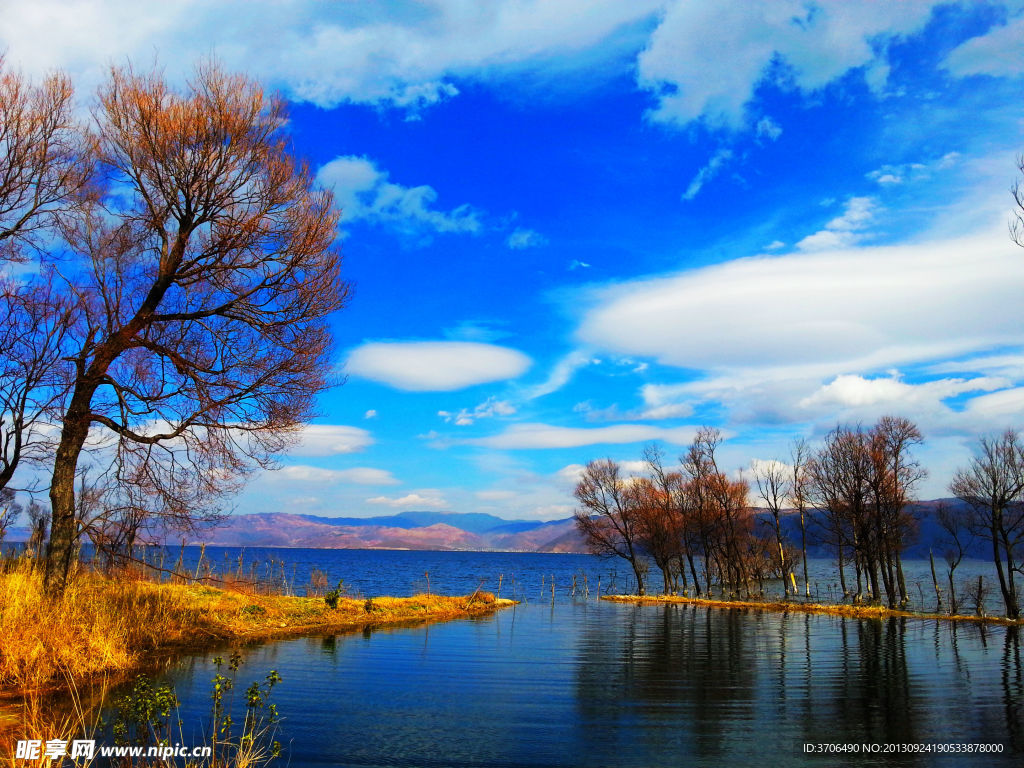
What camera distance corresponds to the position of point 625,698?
49.3 feet

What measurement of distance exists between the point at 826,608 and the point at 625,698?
3499 cm

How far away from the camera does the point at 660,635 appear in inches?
1136

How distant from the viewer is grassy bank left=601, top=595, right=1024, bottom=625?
124ft

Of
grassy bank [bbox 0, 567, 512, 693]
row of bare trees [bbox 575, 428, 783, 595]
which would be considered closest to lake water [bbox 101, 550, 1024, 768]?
grassy bank [bbox 0, 567, 512, 693]

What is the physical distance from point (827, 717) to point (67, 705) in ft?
49.1

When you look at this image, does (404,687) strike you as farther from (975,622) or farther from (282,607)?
(975,622)

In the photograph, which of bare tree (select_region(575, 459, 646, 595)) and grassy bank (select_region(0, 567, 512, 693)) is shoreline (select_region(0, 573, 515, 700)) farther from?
bare tree (select_region(575, 459, 646, 595))

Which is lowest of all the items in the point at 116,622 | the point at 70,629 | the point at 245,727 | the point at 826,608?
the point at 826,608

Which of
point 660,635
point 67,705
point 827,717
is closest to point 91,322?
point 67,705

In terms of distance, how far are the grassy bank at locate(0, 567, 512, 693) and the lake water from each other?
4.77 feet

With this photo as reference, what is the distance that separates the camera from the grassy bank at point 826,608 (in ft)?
124

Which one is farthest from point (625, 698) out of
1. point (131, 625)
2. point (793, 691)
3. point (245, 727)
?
point (131, 625)

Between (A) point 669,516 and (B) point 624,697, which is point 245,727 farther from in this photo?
(A) point 669,516

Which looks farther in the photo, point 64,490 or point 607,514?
point 607,514
